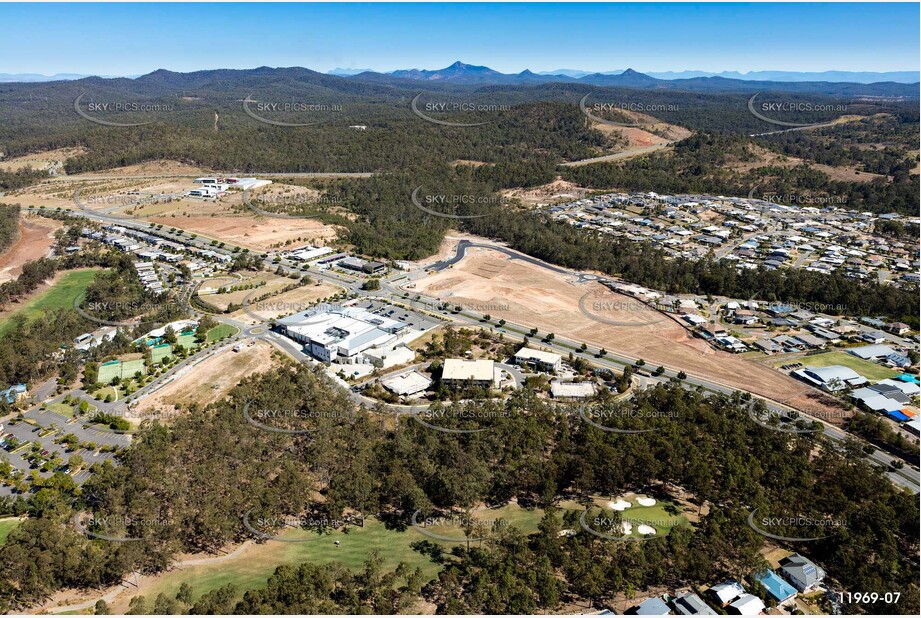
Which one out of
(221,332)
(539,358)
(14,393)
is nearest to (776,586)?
(539,358)

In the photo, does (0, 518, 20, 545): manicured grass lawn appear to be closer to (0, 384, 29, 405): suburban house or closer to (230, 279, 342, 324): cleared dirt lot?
(0, 384, 29, 405): suburban house

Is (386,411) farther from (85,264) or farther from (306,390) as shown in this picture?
(85,264)

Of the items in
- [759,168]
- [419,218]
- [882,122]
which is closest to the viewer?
[419,218]

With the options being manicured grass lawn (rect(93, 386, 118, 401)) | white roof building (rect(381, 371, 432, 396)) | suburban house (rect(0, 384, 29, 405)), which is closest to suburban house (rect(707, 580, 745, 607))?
white roof building (rect(381, 371, 432, 396))

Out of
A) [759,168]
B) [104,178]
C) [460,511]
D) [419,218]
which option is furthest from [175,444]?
[759,168]

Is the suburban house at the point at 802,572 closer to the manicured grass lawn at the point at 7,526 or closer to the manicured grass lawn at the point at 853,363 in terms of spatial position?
the manicured grass lawn at the point at 853,363

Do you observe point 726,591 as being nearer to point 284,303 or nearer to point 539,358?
point 539,358
